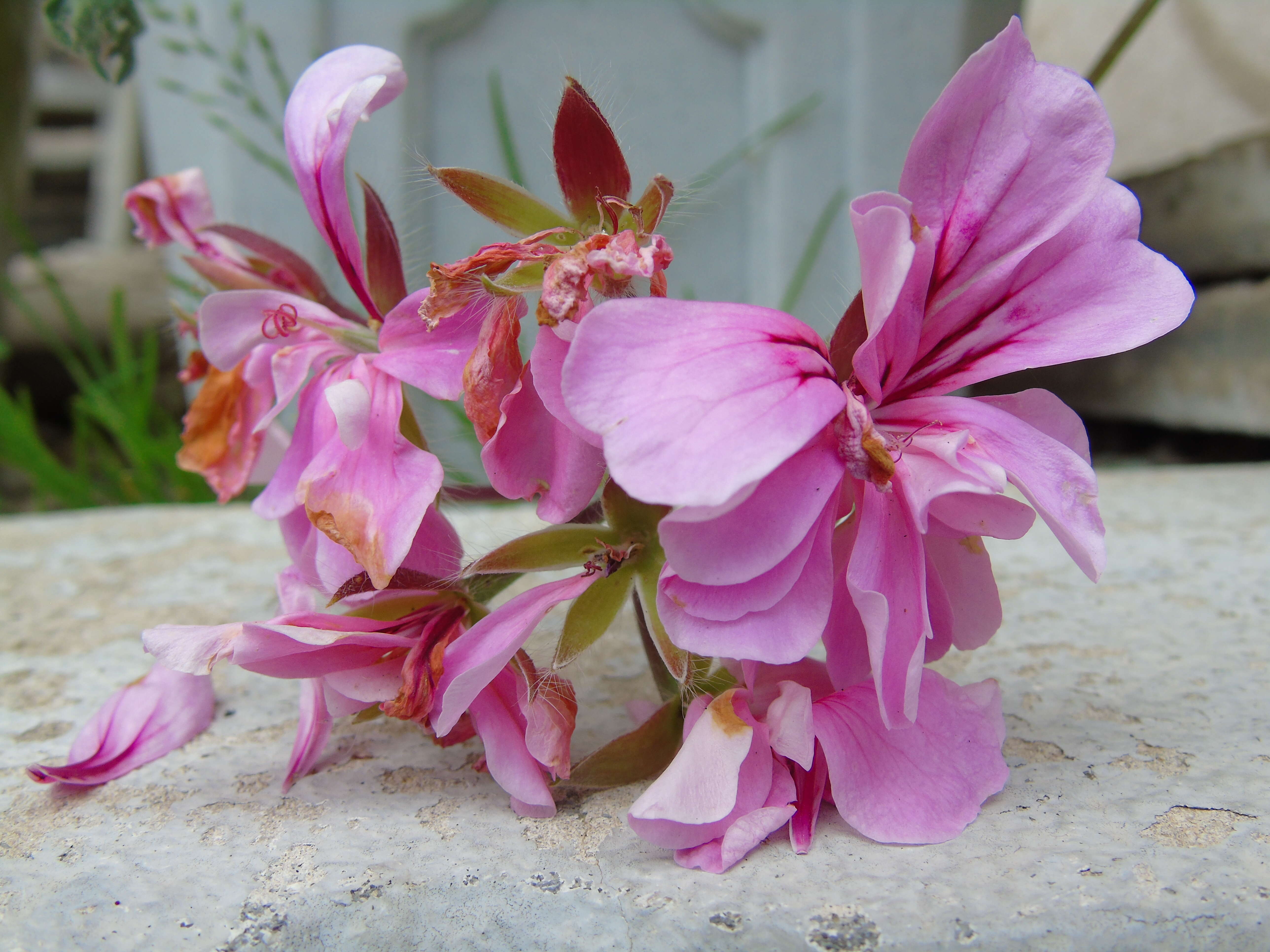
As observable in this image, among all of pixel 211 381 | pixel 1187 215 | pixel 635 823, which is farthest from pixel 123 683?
pixel 1187 215

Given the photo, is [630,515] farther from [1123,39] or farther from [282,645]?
[1123,39]

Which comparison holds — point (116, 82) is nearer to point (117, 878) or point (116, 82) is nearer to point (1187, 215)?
point (117, 878)

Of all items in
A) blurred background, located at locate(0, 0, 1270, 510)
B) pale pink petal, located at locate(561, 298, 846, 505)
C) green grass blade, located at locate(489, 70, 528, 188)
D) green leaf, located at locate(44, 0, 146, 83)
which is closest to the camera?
pale pink petal, located at locate(561, 298, 846, 505)

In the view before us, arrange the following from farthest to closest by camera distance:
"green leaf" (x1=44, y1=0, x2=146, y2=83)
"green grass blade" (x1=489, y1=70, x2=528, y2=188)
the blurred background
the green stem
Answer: the blurred background
"green grass blade" (x1=489, y1=70, x2=528, y2=188)
the green stem
"green leaf" (x1=44, y1=0, x2=146, y2=83)

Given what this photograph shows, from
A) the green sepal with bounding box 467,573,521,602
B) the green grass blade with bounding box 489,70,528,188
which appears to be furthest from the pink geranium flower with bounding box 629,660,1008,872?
the green grass blade with bounding box 489,70,528,188

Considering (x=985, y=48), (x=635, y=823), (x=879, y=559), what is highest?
(x=985, y=48)

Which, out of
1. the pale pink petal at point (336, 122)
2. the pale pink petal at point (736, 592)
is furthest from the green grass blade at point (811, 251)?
the pale pink petal at point (736, 592)

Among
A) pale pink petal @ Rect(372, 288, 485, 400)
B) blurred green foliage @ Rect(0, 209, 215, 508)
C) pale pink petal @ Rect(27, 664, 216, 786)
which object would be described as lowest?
blurred green foliage @ Rect(0, 209, 215, 508)

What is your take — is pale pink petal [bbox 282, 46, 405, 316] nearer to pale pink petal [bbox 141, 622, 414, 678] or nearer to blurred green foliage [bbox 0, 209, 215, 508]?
pale pink petal [bbox 141, 622, 414, 678]
